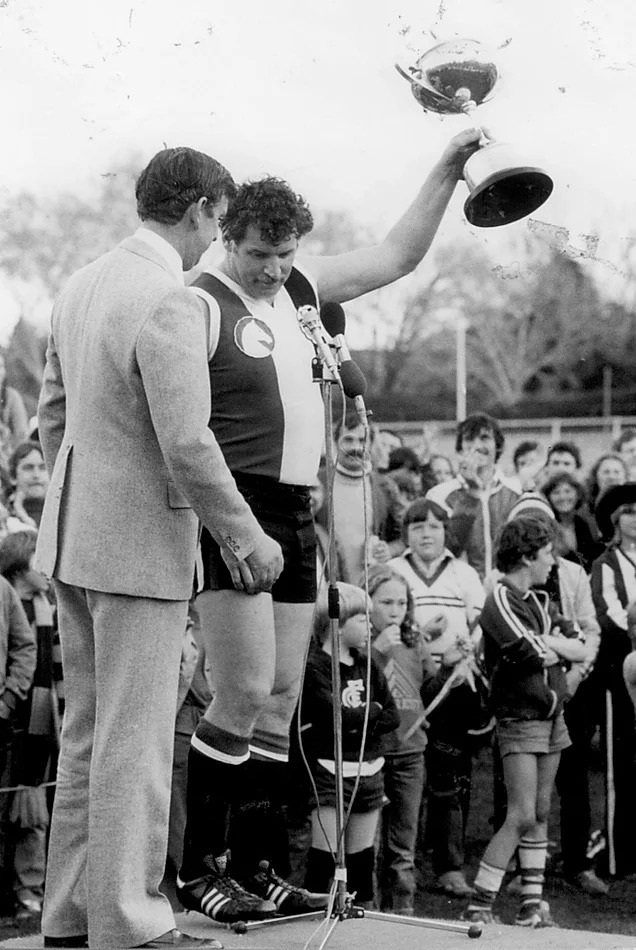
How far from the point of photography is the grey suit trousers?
10.6 ft

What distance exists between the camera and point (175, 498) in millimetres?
3414

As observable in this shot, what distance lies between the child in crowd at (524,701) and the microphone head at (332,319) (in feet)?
6.93

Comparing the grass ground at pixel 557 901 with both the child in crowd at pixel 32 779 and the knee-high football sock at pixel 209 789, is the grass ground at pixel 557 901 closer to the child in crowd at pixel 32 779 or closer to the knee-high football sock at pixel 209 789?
the child in crowd at pixel 32 779

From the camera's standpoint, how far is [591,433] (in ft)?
78.3

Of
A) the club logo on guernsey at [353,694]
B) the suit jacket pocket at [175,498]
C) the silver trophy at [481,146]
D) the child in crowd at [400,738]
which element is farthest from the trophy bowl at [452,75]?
the child in crowd at [400,738]

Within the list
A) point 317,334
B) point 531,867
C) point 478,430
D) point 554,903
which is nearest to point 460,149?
point 317,334

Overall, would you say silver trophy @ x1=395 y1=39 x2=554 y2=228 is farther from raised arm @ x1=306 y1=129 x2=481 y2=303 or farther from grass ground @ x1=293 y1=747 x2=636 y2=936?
grass ground @ x1=293 y1=747 x2=636 y2=936

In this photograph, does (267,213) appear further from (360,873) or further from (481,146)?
(360,873)

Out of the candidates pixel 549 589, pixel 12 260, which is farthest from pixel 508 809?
pixel 12 260

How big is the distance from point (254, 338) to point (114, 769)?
1244mm

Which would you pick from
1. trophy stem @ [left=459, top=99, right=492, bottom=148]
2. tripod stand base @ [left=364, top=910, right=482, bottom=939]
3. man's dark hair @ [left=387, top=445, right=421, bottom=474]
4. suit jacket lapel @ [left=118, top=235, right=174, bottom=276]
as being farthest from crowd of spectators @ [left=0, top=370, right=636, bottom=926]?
suit jacket lapel @ [left=118, top=235, right=174, bottom=276]

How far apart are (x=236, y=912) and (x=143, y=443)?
139 centimetres

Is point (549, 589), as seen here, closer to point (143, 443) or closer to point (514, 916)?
point (514, 916)

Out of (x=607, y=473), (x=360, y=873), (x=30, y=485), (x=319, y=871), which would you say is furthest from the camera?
(x=607, y=473)
